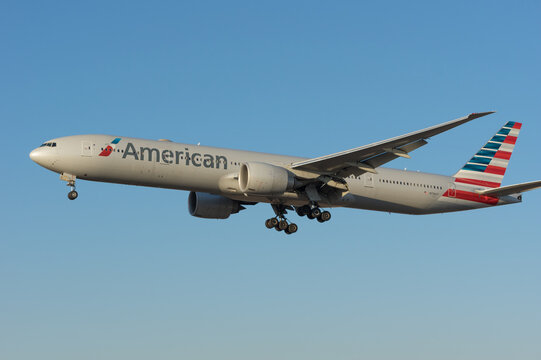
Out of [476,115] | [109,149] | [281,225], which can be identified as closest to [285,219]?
[281,225]

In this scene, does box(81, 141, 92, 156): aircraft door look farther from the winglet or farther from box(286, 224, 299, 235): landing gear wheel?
the winglet

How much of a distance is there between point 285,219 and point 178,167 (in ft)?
25.4

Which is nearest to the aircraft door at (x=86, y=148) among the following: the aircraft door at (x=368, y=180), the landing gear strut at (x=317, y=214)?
the landing gear strut at (x=317, y=214)

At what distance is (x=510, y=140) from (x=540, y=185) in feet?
30.1

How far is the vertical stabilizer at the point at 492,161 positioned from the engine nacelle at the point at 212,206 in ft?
43.9

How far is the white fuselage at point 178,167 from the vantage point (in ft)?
128

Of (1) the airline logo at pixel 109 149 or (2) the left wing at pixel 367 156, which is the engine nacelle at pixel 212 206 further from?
(1) the airline logo at pixel 109 149

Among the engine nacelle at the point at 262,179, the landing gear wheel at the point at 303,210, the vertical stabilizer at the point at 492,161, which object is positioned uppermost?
the vertical stabilizer at the point at 492,161

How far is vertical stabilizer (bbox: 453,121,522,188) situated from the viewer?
48.0 metres

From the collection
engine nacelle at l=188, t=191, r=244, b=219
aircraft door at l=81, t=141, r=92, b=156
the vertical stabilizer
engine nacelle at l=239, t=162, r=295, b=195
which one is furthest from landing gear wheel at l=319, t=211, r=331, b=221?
aircraft door at l=81, t=141, r=92, b=156

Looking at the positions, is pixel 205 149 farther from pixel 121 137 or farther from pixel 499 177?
pixel 499 177

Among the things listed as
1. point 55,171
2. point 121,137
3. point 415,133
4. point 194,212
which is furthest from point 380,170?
point 55,171

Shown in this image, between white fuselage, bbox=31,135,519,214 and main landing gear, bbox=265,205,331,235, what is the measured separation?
659 millimetres

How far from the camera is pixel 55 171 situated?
1555 inches
